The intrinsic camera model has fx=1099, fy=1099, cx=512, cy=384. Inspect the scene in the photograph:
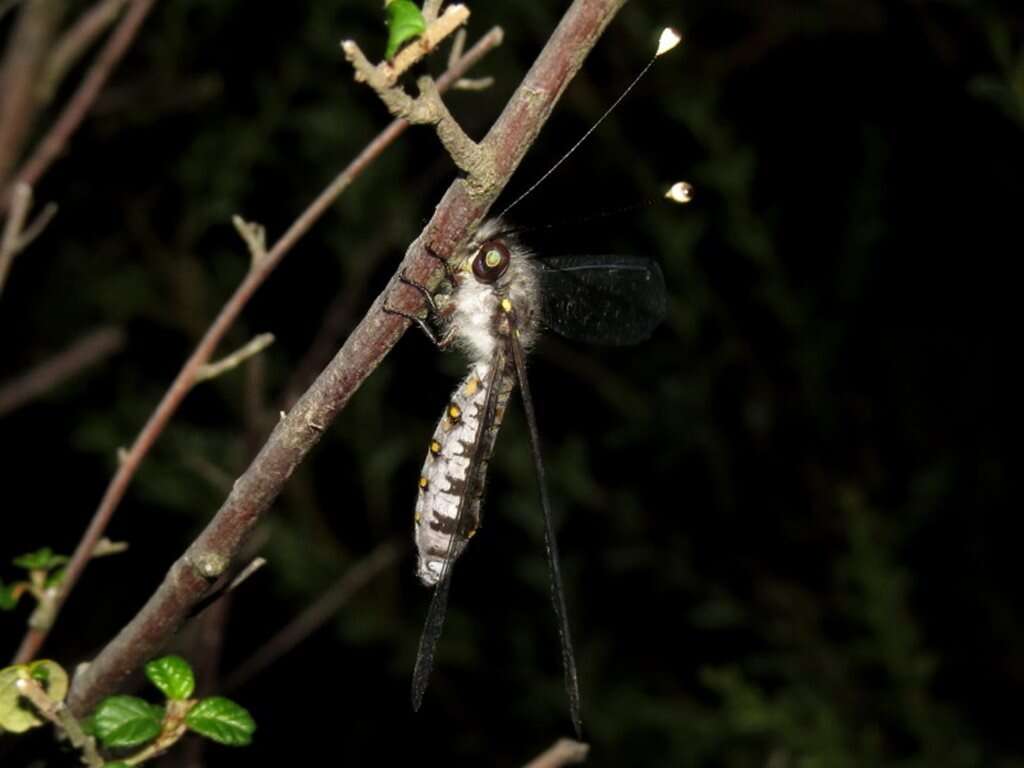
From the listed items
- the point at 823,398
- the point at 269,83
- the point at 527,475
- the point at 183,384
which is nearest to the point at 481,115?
the point at 269,83

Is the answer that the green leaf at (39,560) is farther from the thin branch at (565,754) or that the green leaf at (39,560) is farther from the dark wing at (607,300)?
the dark wing at (607,300)

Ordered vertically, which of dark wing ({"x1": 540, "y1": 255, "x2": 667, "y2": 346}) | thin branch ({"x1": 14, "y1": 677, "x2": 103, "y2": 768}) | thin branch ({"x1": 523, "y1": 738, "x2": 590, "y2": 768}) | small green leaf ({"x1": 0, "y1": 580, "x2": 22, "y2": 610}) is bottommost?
thin branch ({"x1": 523, "y1": 738, "x2": 590, "y2": 768})

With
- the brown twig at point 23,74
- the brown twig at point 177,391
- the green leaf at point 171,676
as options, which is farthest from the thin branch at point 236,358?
the brown twig at point 23,74

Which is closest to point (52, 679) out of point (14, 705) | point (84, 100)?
point (14, 705)

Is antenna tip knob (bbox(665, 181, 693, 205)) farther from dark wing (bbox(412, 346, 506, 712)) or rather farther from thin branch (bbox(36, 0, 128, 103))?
thin branch (bbox(36, 0, 128, 103))

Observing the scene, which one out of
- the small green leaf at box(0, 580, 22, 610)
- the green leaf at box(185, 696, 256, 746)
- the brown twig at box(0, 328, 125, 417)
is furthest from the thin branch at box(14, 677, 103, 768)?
the brown twig at box(0, 328, 125, 417)

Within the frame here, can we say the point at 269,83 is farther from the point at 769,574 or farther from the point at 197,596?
the point at 197,596

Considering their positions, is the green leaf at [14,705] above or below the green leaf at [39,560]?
below
